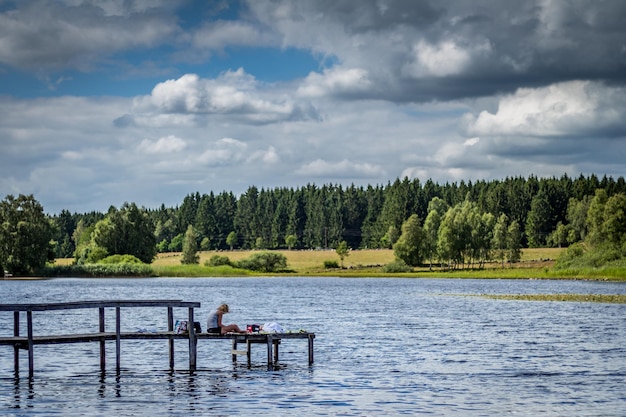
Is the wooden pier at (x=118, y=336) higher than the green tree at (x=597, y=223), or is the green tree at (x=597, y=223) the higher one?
the green tree at (x=597, y=223)

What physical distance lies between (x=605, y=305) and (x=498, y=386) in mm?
60203

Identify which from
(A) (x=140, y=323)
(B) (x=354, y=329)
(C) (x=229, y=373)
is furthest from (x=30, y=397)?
(A) (x=140, y=323)

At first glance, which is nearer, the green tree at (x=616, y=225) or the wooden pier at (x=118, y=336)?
the wooden pier at (x=118, y=336)

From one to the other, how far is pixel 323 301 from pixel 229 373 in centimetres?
6928

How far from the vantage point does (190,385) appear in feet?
149

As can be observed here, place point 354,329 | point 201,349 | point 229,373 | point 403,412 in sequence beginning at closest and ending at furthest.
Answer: point 403,412, point 229,373, point 201,349, point 354,329

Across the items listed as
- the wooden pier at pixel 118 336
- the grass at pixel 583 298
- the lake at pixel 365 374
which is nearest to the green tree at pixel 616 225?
the grass at pixel 583 298

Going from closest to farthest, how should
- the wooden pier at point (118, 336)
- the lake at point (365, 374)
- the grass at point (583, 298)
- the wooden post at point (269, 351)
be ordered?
1. the lake at point (365, 374)
2. the wooden pier at point (118, 336)
3. the wooden post at point (269, 351)
4. the grass at point (583, 298)

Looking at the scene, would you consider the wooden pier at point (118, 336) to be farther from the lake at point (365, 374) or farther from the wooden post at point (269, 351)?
the lake at point (365, 374)

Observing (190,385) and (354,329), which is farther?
(354,329)

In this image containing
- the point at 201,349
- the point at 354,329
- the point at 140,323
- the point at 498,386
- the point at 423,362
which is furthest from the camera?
the point at 140,323

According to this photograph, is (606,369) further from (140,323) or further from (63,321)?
(63,321)

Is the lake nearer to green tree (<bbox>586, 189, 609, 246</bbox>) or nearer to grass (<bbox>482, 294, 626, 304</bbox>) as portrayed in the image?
grass (<bbox>482, 294, 626, 304</bbox>)

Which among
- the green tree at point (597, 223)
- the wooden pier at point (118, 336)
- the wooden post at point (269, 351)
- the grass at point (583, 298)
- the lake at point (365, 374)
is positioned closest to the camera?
the lake at point (365, 374)
